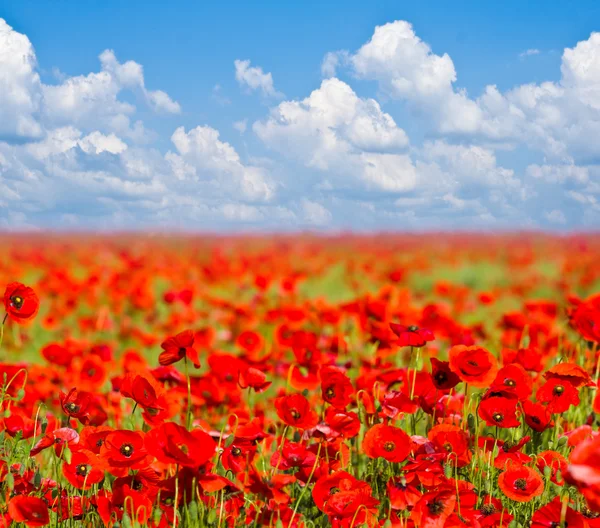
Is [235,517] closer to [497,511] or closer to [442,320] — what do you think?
[497,511]

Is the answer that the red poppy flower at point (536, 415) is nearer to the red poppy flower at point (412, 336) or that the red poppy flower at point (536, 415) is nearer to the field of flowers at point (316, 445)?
the field of flowers at point (316, 445)

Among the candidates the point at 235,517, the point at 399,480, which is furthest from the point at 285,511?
the point at 399,480

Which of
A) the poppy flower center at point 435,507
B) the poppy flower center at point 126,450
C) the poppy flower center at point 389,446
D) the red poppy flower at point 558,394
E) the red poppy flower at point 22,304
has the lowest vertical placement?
the poppy flower center at point 435,507

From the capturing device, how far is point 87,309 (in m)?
7.91

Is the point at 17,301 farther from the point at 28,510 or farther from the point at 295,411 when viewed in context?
the point at 295,411

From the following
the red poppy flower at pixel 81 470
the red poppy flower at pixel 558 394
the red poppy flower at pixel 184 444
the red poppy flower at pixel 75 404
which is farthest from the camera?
the red poppy flower at pixel 558 394

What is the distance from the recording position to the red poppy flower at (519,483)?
5.70 feet

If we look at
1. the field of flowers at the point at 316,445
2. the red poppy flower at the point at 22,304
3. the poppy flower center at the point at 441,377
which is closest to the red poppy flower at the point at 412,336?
the field of flowers at the point at 316,445

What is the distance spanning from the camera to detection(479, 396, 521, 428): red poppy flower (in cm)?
202

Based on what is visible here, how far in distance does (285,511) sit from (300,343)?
0.88 metres

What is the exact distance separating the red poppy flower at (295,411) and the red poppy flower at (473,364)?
0.42 metres

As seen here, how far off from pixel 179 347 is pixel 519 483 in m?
0.93

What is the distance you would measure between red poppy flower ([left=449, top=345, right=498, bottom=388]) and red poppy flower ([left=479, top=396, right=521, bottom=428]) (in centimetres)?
10

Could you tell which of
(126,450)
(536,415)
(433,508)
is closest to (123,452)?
(126,450)
